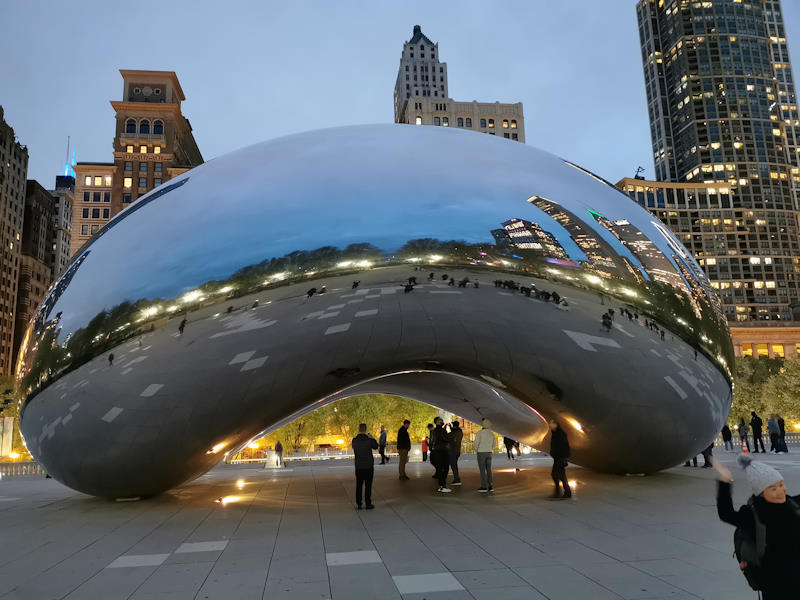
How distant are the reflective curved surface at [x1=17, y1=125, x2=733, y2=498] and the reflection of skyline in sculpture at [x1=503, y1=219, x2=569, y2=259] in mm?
27

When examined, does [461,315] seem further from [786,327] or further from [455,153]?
[786,327]

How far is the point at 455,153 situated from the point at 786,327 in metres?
132

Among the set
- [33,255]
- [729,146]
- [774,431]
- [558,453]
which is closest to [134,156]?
[33,255]

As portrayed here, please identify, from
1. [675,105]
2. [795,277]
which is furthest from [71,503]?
[675,105]

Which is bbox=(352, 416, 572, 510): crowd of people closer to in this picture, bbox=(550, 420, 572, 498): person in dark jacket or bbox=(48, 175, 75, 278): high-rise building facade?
bbox=(550, 420, 572, 498): person in dark jacket

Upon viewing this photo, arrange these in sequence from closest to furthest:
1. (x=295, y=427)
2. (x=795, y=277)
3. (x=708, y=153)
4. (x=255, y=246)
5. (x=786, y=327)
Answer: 1. (x=255, y=246)
2. (x=295, y=427)
3. (x=786, y=327)
4. (x=795, y=277)
5. (x=708, y=153)

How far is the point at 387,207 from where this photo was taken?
782 centimetres

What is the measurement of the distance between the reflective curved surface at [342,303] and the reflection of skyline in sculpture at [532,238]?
27mm

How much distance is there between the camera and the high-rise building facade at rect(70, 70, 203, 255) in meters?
101

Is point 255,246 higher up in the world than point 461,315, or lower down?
higher up

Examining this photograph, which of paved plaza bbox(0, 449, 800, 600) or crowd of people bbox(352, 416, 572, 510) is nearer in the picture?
paved plaza bbox(0, 449, 800, 600)

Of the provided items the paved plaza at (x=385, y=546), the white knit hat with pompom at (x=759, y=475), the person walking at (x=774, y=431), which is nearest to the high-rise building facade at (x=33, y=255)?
the person walking at (x=774, y=431)

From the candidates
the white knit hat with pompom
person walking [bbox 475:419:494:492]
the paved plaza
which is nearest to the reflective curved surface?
the paved plaza

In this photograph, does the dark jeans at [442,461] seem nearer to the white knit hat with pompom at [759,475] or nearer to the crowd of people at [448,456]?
the crowd of people at [448,456]
